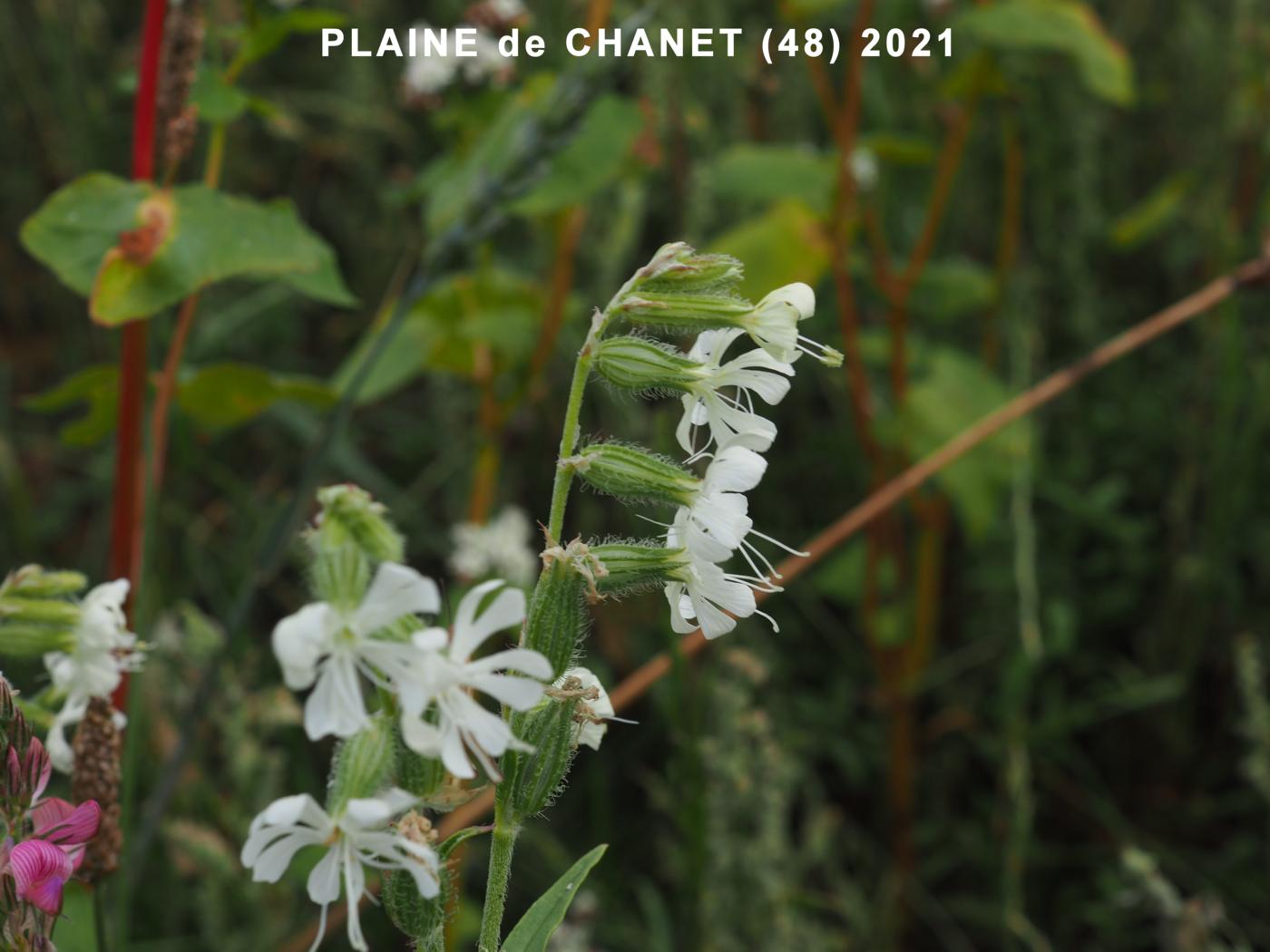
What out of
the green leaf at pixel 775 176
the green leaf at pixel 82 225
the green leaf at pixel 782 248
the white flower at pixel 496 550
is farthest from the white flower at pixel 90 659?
the green leaf at pixel 775 176

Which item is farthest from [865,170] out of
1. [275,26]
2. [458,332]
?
[275,26]

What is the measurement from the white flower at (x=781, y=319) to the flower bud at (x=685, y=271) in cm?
2

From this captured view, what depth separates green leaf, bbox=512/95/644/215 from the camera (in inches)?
60.1

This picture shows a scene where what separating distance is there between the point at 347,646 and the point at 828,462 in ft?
5.93

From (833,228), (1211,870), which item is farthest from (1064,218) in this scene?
(1211,870)

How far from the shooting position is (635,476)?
64cm

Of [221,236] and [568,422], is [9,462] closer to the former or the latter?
[221,236]

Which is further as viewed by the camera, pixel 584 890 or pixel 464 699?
pixel 584 890

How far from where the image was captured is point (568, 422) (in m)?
0.59

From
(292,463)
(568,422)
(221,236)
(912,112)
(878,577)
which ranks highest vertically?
(912,112)

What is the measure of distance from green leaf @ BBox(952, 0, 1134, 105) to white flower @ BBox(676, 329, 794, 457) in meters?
1.20

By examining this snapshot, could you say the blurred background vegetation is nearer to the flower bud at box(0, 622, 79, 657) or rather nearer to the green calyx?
the flower bud at box(0, 622, 79, 657)

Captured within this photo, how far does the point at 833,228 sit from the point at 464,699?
139cm

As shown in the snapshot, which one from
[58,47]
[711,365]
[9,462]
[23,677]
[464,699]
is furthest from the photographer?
[58,47]
